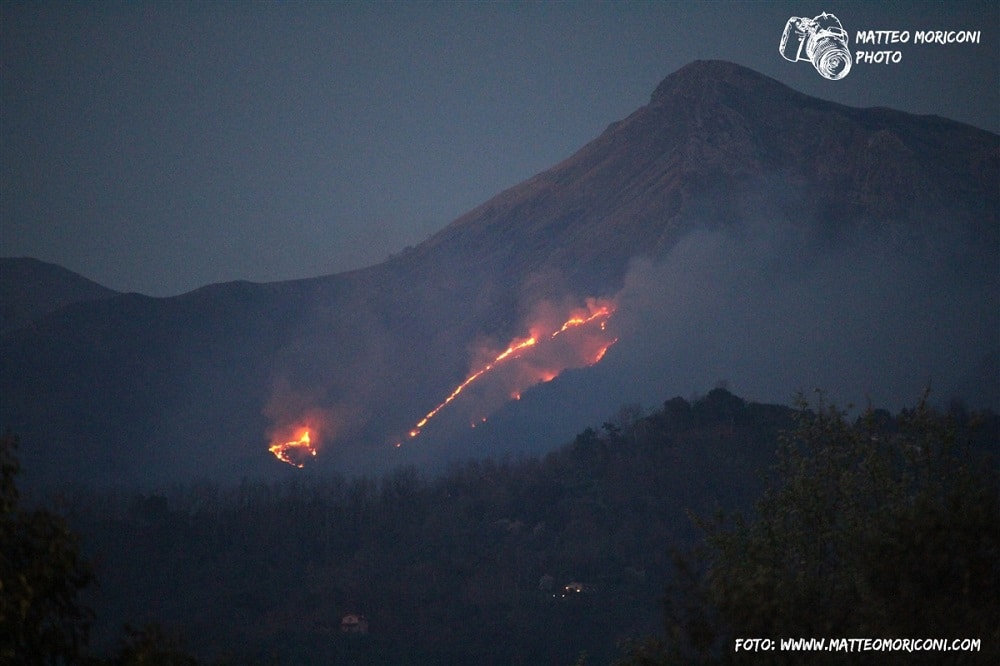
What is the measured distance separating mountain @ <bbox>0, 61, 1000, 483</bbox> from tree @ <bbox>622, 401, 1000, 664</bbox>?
9671 centimetres

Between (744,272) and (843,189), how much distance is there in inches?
860

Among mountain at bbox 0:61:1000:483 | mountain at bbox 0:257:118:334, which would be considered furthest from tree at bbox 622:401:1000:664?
mountain at bbox 0:257:118:334

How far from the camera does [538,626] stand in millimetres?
72562

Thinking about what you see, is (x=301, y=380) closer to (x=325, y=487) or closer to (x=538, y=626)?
(x=325, y=487)

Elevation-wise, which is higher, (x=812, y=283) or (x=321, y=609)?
(x=812, y=283)

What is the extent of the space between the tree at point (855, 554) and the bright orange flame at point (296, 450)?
108 meters

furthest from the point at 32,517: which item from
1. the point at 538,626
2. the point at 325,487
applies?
the point at 325,487

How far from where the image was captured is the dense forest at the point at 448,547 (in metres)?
72.0

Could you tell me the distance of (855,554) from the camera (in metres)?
13.2

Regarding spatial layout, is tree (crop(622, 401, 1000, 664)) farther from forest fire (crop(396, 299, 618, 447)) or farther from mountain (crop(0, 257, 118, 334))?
mountain (crop(0, 257, 118, 334))

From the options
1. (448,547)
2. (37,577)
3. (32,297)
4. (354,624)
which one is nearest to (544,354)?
(448,547)

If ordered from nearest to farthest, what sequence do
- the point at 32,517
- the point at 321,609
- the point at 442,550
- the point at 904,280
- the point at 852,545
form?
the point at 32,517 → the point at 852,545 → the point at 321,609 → the point at 442,550 → the point at 904,280

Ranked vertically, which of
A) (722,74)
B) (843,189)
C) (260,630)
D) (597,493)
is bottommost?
(260,630)

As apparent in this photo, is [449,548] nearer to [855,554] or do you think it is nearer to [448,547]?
[448,547]
